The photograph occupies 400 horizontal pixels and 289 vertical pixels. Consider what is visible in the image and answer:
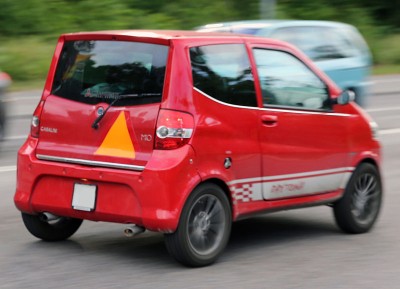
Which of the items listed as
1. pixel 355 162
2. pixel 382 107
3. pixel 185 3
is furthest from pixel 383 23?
pixel 355 162

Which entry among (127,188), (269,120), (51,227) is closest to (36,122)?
(51,227)

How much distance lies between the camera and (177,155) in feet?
20.5

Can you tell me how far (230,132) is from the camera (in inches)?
262

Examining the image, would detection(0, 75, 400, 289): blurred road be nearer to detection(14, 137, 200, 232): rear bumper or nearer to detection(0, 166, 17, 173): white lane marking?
detection(14, 137, 200, 232): rear bumper

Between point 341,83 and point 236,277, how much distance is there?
9.38 metres

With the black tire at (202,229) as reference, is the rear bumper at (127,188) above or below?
above

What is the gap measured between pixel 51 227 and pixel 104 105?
1255 mm

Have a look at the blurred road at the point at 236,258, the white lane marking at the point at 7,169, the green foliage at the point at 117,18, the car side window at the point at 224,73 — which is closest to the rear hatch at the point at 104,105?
the car side window at the point at 224,73

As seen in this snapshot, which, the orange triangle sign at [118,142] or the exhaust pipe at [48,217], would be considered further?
the exhaust pipe at [48,217]

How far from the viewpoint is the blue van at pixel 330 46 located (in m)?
14.9

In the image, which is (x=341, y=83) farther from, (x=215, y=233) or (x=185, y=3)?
(x=185, y=3)

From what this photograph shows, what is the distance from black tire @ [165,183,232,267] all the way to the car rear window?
0.76 meters

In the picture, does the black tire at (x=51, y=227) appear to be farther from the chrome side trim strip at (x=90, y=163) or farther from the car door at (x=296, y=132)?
the car door at (x=296, y=132)

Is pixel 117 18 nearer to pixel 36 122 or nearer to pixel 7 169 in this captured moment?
pixel 7 169
